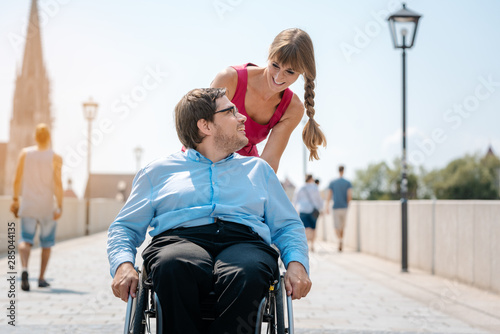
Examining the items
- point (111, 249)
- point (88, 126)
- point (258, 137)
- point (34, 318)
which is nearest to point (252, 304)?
point (111, 249)

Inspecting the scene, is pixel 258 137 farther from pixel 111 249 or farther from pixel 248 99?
pixel 111 249

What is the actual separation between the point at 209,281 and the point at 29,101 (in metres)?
85.8

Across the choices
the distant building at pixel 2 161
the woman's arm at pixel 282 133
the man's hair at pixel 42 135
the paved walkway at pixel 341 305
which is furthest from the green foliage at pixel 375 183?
the woman's arm at pixel 282 133

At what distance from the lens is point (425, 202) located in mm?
10805

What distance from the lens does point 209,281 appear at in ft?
9.29

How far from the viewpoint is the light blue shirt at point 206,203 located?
10.2 ft

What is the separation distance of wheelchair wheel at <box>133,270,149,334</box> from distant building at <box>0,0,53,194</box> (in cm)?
8326

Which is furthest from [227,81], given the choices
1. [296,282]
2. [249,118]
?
[296,282]

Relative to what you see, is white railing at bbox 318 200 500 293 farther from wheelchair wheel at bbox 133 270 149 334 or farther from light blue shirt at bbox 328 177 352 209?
wheelchair wheel at bbox 133 270 149 334

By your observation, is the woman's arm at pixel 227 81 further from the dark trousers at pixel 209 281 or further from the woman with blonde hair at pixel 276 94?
the dark trousers at pixel 209 281

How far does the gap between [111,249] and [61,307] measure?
389 centimetres

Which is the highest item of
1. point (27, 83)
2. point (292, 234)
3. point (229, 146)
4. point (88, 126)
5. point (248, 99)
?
point (27, 83)

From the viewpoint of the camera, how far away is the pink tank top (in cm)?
403

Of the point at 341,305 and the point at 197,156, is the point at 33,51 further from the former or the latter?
the point at 197,156
